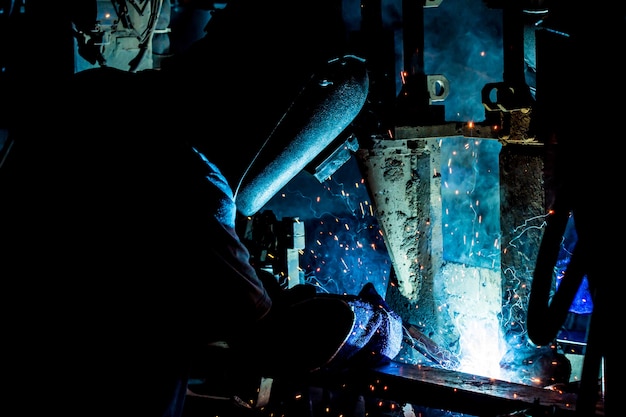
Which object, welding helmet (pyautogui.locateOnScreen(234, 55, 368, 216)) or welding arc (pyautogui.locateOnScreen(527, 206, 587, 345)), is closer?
welding arc (pyautogui.locateOnScreen(527, 206, 587, 345))

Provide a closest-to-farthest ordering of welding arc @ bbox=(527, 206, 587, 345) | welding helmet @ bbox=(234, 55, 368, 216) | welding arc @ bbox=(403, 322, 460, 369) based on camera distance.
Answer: welding arc @ bbox=(527, 206, 587, 345)
welding helmet @ bbox=(234, 55, 368, 216)
welding arc @ bbox=(403, 322, 460, 369)

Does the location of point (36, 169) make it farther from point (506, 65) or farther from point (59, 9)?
point (59, 9)

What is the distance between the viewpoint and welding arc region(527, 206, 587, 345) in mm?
1812

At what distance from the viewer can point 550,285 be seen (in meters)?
1.85

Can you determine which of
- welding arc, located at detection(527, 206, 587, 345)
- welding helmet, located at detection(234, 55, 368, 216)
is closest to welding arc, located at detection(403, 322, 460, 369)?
welding helmet, located at detection(234, 55, 368, 216)

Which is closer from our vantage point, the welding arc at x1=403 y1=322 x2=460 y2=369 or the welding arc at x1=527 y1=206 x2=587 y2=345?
the welding arc at x1=527 y1=206 x2=587 y2=345

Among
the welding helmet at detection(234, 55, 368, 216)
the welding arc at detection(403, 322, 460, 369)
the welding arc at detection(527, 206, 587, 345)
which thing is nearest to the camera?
the welding arc at detection(527, 206, 587, 345)

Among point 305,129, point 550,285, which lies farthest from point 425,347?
point 550,285

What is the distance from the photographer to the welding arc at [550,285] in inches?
71.3

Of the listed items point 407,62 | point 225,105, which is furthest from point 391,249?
point 225,105

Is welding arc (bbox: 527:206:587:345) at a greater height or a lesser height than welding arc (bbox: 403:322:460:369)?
greater

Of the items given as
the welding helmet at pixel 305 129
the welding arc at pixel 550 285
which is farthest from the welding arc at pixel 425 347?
the welding arc at pixel 550 285

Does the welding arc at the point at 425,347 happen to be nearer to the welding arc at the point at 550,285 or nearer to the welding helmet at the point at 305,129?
the welding helmet at the point at 305,129

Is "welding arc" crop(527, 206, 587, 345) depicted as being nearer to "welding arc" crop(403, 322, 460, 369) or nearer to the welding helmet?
the welding helmet
